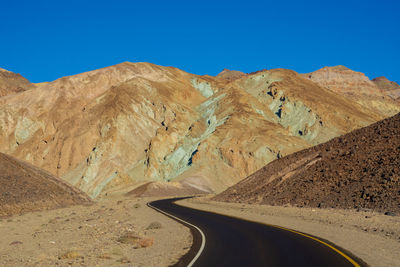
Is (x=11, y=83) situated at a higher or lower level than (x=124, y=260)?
higher

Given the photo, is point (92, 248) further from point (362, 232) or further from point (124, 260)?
point (362, 232)

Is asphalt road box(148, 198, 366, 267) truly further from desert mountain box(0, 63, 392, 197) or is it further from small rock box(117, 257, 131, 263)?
desert mountain box(0, 63, 392, 197)

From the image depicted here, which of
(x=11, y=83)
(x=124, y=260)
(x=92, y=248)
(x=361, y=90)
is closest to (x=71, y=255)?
(x=124, y=260)

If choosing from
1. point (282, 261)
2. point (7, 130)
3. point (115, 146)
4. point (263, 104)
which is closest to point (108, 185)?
point (115, 146)

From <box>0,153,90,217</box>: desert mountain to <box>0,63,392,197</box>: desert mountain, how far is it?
144 feet

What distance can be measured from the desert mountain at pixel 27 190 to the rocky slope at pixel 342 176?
21.2m

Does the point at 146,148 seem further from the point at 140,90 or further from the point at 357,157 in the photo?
the point at 357,157

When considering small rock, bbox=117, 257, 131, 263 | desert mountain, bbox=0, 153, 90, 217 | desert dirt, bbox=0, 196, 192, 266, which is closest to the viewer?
small rock, bbox=117, 257, 131, 263

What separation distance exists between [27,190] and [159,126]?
2878 inches

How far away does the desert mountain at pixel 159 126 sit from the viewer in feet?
331

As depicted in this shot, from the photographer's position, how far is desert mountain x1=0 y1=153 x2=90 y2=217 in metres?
39.9

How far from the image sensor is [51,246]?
62.8ft

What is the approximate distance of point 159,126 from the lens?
116 meters

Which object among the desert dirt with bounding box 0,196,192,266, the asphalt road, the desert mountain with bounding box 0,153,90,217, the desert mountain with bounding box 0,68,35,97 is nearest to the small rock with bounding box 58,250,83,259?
the desert dirt with bounding box 0,196,192,266
